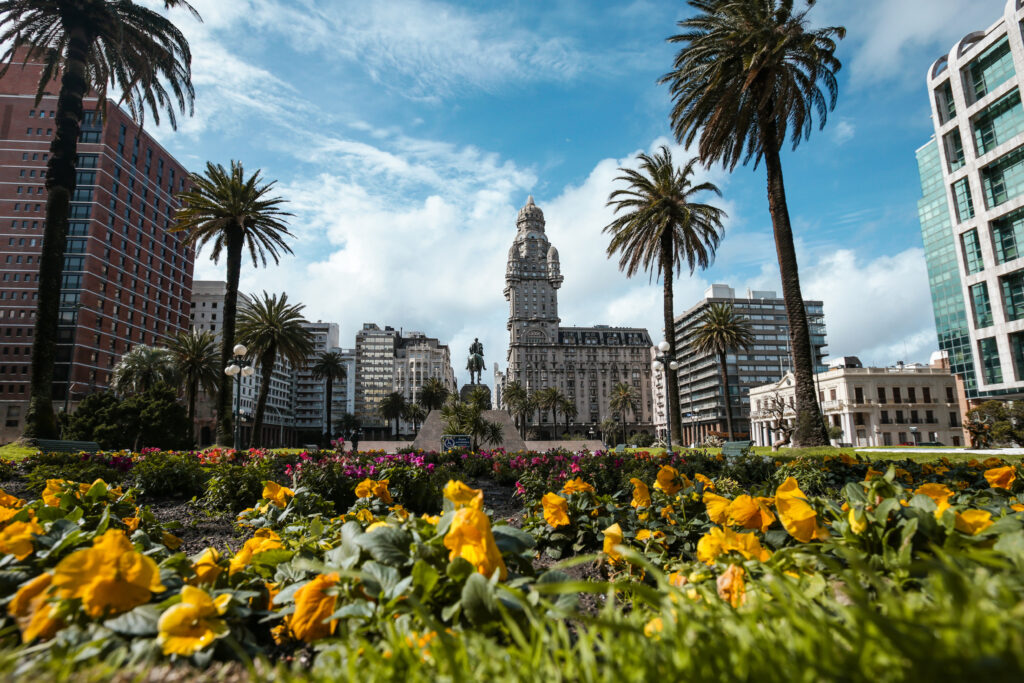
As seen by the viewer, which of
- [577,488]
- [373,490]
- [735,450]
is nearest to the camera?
[577,488]

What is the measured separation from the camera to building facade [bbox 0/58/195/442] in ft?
217

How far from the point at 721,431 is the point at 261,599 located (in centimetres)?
11995

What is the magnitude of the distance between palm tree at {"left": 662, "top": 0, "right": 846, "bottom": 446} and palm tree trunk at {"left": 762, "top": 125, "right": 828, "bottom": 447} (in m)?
0.03

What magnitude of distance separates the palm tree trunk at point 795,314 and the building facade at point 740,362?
96.3 m

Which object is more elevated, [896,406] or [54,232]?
[54,232]

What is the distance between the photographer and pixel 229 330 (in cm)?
2698

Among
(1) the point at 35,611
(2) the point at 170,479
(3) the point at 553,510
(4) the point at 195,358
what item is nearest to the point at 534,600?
(1) the point at 35,611

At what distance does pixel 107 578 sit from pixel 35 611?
220 millimetres

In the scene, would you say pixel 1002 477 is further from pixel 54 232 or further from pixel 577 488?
pixel 54 232

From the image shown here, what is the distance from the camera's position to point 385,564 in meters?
1.76

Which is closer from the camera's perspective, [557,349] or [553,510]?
[553,510]

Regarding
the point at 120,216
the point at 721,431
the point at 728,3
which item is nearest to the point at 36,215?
the point at 120,216

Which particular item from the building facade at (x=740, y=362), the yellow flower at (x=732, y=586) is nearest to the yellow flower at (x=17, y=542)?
the yellow flower at (x=732, y=586)

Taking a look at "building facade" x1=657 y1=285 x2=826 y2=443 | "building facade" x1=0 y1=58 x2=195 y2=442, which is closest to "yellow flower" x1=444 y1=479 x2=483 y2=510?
"building facade" x1=0 y1=58 x2=195 y2=442
